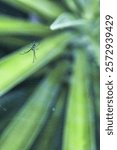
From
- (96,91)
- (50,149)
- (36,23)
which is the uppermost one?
(36,23)

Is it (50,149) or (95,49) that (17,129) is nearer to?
(50,149)

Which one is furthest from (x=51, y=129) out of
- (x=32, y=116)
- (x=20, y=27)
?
(x=20, y=27)

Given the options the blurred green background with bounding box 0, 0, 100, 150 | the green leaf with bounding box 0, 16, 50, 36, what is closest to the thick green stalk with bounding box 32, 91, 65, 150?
the blurred green background with bounding box 0, 0, 100, 150

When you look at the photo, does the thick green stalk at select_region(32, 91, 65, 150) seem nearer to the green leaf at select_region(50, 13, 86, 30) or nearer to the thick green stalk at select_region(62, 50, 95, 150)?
the thick green stalk at select_region(62, 50, 95, 150)

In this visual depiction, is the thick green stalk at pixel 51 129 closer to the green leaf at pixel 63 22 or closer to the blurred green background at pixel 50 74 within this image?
the blurred green background at pixel 50 74

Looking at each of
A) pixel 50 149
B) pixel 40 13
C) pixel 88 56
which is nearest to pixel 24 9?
pixel 40 13

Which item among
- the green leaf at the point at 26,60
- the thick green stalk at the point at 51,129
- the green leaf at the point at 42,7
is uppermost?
the green leaf at the point at 42,7

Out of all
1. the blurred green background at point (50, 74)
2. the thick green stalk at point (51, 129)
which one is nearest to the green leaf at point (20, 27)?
the blurred green background at point (50, 74)

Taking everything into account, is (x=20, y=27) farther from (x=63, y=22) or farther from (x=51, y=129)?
(x=51, y=129)
